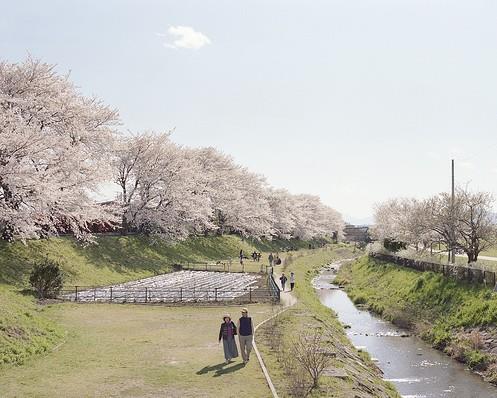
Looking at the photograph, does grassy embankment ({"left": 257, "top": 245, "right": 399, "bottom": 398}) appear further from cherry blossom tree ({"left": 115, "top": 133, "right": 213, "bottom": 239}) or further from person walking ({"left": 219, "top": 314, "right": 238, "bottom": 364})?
cherry blossom tree ({"left": 115, "top": 133, "right": 213, "bottom": 239})

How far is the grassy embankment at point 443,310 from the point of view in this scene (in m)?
24.8

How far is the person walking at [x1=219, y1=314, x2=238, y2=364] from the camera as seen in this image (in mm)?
16703

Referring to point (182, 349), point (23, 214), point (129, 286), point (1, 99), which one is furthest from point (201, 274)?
point (182, 349)

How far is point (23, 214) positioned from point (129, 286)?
9.96 m

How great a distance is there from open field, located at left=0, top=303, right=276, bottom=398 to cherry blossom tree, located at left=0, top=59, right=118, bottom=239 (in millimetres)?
10031

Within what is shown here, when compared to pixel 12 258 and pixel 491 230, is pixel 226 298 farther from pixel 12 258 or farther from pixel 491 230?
pixel 491 230

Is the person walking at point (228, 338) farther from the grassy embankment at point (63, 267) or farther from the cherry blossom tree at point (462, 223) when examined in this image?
the cherry blossom tree at point (462, 223)

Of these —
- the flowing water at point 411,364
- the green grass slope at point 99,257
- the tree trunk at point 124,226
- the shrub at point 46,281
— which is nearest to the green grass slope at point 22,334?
the shrub at point 46,281

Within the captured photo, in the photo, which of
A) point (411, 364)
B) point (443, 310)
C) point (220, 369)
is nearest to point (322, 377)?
point (220, 369)

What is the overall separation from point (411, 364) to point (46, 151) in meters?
27.1

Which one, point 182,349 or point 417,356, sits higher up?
point 182,349

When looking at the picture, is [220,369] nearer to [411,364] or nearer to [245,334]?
[245,334]

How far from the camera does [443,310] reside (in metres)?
32.2

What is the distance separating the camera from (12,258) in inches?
1382
